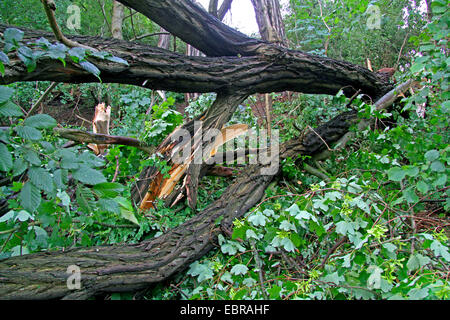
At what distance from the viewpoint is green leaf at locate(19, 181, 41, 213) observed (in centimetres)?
117

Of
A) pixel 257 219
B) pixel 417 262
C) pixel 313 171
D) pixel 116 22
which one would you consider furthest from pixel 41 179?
pixel 116 22

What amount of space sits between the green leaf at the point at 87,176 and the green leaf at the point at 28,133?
0.20m

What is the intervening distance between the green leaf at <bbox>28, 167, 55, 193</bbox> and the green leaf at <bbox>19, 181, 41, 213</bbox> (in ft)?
0.07

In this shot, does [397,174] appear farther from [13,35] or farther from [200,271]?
[13,35]

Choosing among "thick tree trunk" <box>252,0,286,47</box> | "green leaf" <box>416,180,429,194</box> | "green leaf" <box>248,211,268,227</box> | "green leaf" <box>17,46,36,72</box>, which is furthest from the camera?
"thick tree trunk" <box>252,0,286,47</box>

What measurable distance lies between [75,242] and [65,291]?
0.73m

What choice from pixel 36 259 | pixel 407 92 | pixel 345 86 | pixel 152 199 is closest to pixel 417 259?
pixel 36 259

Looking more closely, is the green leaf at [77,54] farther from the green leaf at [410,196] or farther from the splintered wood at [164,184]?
the green leaf at [410,196]

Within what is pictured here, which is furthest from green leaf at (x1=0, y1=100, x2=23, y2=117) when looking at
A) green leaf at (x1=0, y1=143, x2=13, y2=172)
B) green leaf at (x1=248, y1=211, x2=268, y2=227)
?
green leaf at (x1=248, y1=211, x2=268, y2=227)

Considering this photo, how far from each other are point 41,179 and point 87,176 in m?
0.16

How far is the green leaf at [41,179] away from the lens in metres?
1.18

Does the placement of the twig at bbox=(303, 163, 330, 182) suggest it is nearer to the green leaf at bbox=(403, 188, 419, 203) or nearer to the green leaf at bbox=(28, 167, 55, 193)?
the green leaf at bbox=(403, 188, 419, 203)

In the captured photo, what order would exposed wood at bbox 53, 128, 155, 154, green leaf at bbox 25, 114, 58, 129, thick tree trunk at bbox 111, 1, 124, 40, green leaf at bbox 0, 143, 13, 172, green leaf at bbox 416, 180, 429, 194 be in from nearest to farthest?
green leaf at bbox 0, 143, 13, 172, green leaf at bbox 25, 114, 58, 129, green leaf at bbox 416, 180, 429, 194, exposed wood at bbox 53, 128, 155, 154, thick tree trunk at bbox 111, 1, 124, 40

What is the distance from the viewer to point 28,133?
123cm
